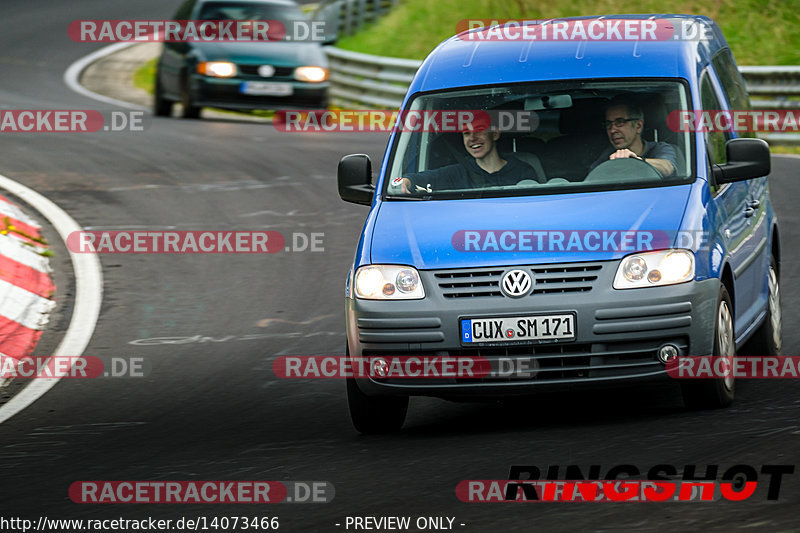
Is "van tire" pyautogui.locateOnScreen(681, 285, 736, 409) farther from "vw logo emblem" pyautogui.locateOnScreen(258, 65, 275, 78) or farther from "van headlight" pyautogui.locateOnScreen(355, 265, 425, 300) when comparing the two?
"vw logo emblem" pyautogui.locateOnScreen(258, 65, 275, 78)

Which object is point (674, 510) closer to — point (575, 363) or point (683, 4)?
point (575, 363)

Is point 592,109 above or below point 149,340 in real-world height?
above

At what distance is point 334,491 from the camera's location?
6.67m

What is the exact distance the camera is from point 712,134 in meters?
8.65

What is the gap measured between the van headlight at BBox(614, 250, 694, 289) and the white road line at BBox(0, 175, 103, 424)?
3.68 m

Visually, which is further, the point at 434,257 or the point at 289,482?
the point at 434,257

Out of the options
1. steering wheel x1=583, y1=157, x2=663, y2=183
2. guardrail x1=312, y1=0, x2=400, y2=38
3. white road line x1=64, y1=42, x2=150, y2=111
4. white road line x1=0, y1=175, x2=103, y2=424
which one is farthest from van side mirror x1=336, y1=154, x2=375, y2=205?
guardrail x1=312, y1=0, x2=400, y2=38

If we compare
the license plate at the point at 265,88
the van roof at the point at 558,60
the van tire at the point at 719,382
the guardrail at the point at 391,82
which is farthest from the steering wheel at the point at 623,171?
the license plate at the point at 265,88

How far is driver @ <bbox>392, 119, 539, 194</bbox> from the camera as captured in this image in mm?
8422

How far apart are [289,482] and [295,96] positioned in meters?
16.1

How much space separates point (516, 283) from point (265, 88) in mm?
15433

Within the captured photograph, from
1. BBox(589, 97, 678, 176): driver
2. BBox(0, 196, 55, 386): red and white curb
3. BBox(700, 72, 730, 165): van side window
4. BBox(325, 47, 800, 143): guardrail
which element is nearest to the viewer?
BBox(589, 97, 678, 176): driver

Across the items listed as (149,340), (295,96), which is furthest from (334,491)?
(295,96)

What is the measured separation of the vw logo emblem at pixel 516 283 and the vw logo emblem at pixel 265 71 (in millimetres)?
15445
